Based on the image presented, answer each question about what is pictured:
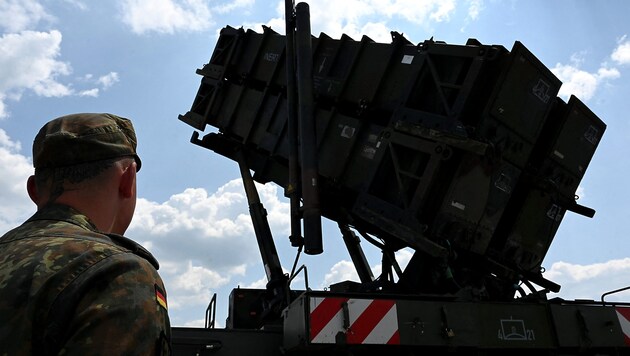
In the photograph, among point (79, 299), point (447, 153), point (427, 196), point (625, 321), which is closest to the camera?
point (79, 299)

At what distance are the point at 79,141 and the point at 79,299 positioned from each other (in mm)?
468

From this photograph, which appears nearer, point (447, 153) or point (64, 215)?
point (64, 215)

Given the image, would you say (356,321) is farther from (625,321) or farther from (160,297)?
(160,297)

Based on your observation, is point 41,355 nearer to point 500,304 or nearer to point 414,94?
point 500,304

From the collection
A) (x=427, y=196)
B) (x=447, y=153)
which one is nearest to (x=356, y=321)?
(x=427, y=196)

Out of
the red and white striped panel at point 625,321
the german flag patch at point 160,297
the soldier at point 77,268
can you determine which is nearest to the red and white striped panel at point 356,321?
the red and white striped panel at point 625,321

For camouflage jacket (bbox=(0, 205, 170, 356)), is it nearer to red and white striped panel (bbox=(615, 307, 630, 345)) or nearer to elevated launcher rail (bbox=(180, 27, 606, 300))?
elevated launcher rail (bbox=(180, 27, 606, 300))

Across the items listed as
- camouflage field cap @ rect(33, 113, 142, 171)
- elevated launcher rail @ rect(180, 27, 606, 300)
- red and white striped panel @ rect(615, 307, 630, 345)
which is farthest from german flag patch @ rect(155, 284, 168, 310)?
red and white striped panel @ rect(615, 307, 630, 345)

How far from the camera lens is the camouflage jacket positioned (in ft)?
3.55

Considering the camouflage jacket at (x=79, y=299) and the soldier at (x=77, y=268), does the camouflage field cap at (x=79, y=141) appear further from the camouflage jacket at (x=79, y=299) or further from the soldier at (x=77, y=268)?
the camouflage jacket at (x=79, y=299)

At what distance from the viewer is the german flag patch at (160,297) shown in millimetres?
1193

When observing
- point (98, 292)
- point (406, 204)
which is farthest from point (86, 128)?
point (406, 204)

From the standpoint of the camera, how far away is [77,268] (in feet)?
3.73

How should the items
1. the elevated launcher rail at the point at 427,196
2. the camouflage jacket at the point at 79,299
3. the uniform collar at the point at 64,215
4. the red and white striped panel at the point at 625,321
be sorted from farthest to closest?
the red and white striped panel at the point at 625,321, the elevated launcher rail at the point at 427,196, the uniform collar at the point at 64,215, the camouflage jacket at the point at 79,299
